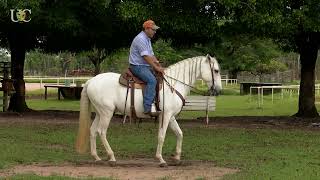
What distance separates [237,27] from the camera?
1831 centimetres

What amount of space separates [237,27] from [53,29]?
5994mm

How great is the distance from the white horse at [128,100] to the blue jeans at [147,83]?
168 millimetres

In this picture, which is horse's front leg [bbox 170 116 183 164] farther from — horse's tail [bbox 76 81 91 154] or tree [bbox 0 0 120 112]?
tree [bbox 0 0 120 112]

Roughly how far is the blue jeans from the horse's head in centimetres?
100

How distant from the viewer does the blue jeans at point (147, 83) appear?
10047 millimetres

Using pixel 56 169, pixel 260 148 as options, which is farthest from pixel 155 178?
pixel 260 148

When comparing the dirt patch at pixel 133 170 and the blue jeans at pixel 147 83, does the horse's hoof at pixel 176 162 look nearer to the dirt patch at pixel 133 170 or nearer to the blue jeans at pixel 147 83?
the dirt patch at pixel 133 170

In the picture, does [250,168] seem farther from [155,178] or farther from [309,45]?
[309,45]

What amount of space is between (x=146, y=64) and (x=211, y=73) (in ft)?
4.12

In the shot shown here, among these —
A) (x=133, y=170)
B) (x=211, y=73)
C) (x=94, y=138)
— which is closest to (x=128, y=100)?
(x=94, y=138)

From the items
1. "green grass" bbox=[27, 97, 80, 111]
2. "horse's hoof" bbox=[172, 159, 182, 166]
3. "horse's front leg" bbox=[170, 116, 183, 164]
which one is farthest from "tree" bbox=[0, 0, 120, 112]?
"horse's hoof" bbox=[172, 159, 182, 166]

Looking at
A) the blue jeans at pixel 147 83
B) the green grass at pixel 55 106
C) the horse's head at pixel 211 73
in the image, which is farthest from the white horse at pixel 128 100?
the green grass at pixel 55 106

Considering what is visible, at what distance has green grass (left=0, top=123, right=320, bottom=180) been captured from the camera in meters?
9.86

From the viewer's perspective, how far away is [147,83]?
33.1 ft
